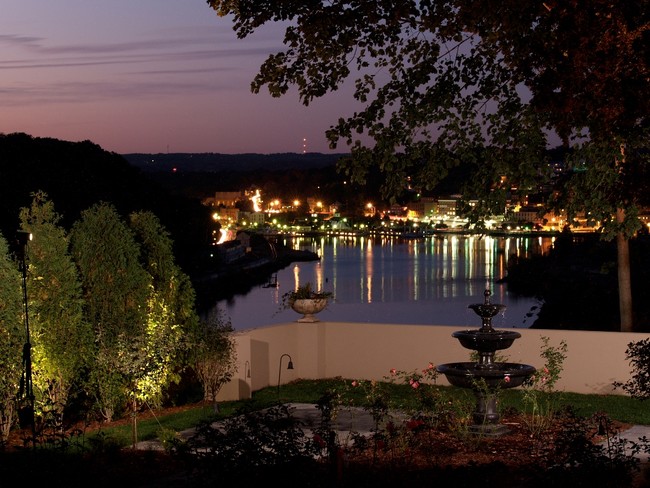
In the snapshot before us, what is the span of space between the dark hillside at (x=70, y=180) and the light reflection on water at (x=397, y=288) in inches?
342

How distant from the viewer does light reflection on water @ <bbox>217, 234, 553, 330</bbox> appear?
52094 millimetres

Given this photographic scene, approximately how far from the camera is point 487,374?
1002 centimetres

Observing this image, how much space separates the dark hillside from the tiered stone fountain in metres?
33.4

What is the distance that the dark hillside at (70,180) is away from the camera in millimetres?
47719

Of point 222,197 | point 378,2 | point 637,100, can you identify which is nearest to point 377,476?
point 637,100

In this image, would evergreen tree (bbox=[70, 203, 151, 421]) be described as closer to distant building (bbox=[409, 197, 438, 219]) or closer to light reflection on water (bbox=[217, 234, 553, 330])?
light reflection on water (bbox=[217, 234, 553, 330])

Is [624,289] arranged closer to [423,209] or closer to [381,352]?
[381,352]

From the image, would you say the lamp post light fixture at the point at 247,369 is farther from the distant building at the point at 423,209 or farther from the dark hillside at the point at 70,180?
the distant building at the point at 423,209

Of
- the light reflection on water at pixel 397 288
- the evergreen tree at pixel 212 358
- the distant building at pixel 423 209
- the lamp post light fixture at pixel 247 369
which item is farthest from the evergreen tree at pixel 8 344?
the distant building at pixel 423 209

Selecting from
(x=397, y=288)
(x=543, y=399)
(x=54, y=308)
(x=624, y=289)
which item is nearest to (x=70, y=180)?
(x=397, y=288)

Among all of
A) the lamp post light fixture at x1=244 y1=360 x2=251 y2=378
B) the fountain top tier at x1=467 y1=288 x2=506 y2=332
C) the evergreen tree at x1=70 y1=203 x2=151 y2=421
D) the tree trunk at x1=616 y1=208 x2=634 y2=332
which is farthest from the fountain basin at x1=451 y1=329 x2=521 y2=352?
the tree trunk at x1=616 y1=208 x2=634 y2=332

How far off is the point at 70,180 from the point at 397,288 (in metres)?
26.2

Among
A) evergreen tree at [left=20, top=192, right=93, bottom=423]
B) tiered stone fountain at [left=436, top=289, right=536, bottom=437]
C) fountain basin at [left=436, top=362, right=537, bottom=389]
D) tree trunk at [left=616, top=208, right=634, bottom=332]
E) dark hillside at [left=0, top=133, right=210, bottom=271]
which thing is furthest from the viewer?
dark hillside at [left=0, top=133, right=210, bottom=271]

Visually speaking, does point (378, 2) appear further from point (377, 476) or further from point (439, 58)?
point (377, 476)
